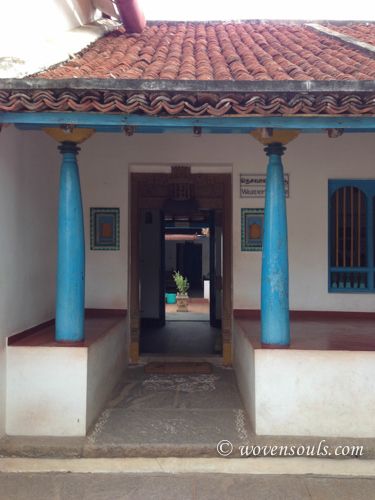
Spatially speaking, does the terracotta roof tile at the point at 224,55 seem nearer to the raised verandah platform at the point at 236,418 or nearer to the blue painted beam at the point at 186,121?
the blue painted beam at the point at 186,121

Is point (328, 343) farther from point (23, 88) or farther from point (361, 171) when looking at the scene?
point (23, 88)

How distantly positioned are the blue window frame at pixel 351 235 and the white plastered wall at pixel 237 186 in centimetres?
12

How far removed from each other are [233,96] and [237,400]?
3116 millimetres

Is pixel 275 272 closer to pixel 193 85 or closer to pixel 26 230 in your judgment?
pixel 193 85

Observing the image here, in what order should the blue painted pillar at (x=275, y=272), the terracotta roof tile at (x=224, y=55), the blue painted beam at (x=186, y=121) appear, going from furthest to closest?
the blue painted pillar at (x=275, y=272) → the terracotta roof tile at (x=224, y=55) → the blue painted beam at (x=186, y=121)

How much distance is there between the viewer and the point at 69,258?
4.20 meters

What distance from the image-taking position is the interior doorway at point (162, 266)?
6406 millimetres

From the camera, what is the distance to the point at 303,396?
394 centimetres

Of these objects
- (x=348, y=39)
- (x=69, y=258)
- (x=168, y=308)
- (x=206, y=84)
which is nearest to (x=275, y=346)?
(x=69, y=258)

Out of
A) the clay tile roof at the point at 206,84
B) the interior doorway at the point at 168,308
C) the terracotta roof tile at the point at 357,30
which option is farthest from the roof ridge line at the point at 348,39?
the interior doorway at the point at 168,308

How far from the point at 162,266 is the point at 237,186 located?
13.4 feet

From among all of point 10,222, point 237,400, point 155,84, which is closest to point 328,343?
point 237,400

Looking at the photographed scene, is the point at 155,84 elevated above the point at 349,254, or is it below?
above

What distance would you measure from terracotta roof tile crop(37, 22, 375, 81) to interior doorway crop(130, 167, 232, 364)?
1675mm
